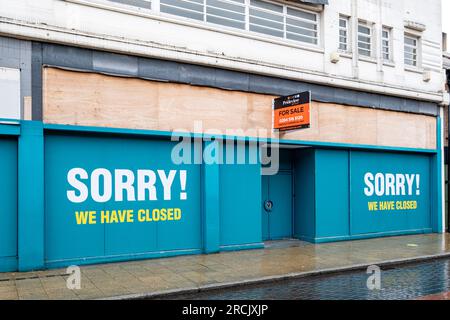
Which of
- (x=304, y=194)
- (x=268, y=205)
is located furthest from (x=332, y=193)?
(x=268, y=205)

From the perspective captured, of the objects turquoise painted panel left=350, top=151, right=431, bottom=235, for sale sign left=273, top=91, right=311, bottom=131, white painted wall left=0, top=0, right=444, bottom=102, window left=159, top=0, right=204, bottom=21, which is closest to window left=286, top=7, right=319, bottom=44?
white painted wall left=0, top=0, right=444, bottom=102

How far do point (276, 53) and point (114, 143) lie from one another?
5441mm

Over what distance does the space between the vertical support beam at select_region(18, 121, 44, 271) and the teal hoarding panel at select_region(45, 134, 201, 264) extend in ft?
0.82

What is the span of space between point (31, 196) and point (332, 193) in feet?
28.3

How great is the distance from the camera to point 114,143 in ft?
34.5

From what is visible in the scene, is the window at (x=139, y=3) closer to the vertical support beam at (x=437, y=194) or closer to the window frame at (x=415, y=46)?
the window frame at (x=415, y=46)

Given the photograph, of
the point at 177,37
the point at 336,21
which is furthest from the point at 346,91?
the point at 177,37

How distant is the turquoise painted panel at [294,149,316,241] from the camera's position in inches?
536

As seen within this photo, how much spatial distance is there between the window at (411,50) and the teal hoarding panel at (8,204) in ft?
44.5

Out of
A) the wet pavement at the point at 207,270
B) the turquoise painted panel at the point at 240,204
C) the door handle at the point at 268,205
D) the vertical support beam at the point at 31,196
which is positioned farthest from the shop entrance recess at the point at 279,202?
the vertical support beam at the point at 31,196
